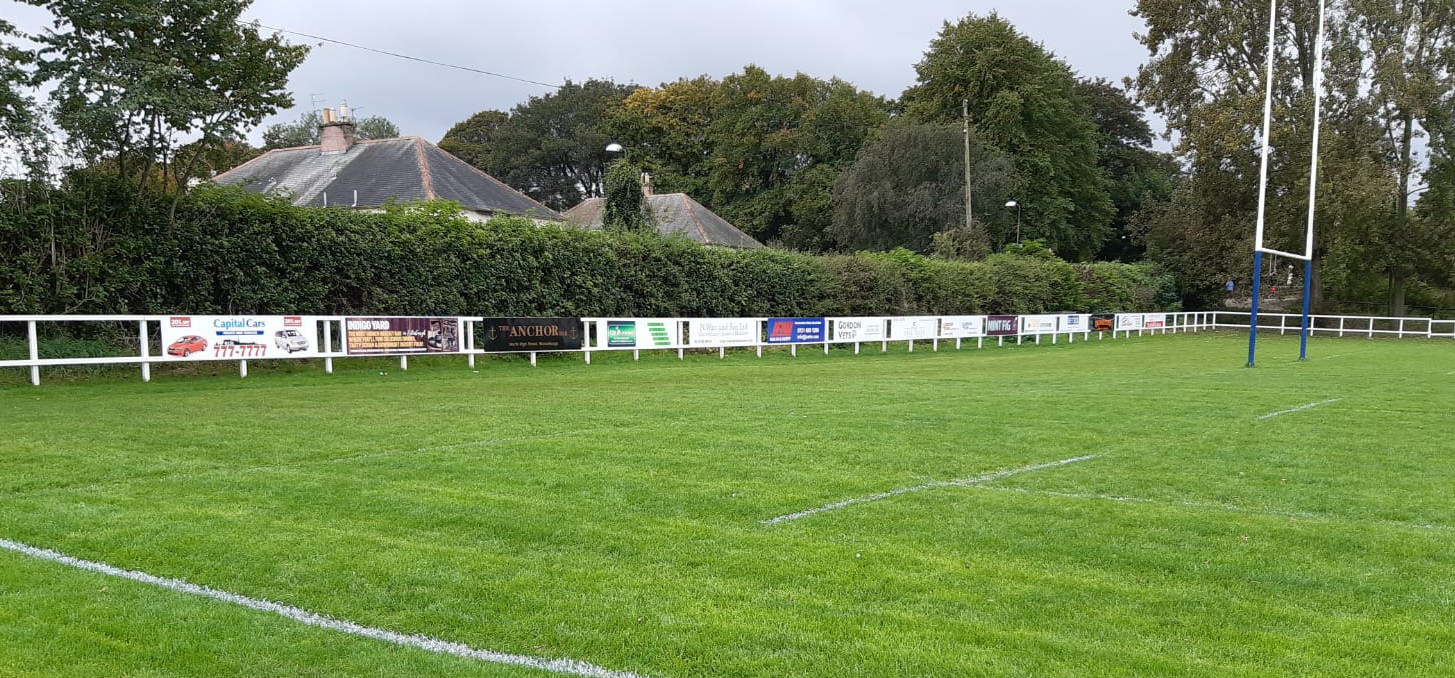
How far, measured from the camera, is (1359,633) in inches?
159

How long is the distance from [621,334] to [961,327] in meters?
14.3

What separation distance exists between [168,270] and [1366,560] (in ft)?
62.2

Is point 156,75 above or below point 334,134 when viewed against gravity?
below

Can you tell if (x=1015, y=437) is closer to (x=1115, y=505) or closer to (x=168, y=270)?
(x=1115, y=505)

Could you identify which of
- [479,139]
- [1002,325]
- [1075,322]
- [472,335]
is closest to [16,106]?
[472,335]

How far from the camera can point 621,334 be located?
74.8ft

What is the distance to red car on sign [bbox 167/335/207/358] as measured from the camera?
15797 mm

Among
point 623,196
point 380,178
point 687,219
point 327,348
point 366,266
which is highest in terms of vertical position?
point 380,178

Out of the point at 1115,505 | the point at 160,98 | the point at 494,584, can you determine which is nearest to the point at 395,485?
the point at 494,584

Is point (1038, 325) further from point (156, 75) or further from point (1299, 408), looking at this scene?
point (156, 75)

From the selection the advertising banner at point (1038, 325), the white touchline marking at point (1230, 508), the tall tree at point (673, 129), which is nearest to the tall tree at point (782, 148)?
the tall tree at point (673, 129)

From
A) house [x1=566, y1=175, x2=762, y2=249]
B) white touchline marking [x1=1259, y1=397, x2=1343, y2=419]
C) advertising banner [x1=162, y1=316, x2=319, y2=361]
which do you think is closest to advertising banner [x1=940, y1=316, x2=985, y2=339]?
house [x1=566, y1=175, x2=762, y2=249]

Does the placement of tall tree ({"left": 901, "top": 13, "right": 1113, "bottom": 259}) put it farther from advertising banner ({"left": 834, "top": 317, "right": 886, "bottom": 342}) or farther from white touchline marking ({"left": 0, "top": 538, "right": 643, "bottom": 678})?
white touchline marking ({"left": 0, "top": 538, "right": 643, "bottom": 678})

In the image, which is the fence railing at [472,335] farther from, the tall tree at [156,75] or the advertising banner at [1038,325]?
the tall tree at [156,75]
